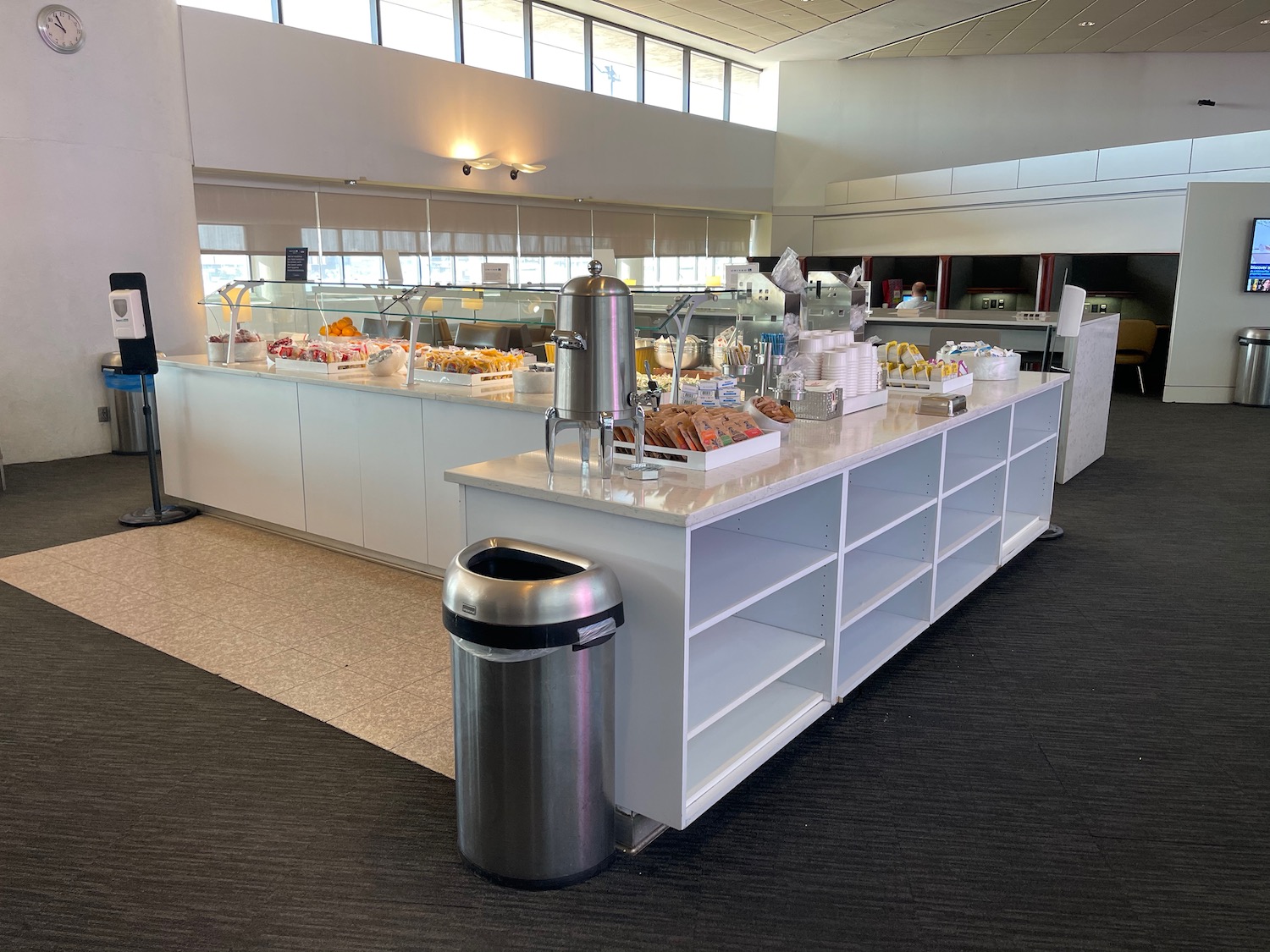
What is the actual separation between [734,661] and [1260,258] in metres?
9.98

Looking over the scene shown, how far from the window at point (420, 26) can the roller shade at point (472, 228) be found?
5.36ft

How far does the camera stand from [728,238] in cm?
1527

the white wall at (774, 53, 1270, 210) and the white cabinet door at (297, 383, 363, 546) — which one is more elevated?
the white wall at (774, 53, 1270, 210)

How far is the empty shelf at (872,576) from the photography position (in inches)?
125

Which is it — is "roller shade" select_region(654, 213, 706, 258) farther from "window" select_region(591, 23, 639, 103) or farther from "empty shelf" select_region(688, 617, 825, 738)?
"empty shelf" select_region(688, 617, 825, 738)

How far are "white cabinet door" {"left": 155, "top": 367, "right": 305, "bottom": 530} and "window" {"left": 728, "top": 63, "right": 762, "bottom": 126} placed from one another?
11.5 meters

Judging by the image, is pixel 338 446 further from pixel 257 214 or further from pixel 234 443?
pixel 257 214

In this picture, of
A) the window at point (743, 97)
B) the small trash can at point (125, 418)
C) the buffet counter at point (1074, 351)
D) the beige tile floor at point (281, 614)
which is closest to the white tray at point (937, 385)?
the buffet counter at point (1074, 351)

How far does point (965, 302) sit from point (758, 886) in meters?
12.7

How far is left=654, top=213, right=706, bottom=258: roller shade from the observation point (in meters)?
13.8

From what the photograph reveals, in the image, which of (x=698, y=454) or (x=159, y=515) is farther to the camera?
(x=159, y=515)

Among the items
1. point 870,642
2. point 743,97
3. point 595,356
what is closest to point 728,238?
point 743,97

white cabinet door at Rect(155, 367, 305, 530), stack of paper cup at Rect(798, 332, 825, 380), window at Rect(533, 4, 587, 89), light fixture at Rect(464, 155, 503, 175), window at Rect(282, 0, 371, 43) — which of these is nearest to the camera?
stack of paper cup at Rect(798, 332, 825, 380)

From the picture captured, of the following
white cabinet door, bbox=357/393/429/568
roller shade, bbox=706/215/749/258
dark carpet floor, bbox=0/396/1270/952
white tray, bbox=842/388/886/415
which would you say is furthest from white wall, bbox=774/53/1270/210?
white cabinet door, bbox=357/393/429/568
